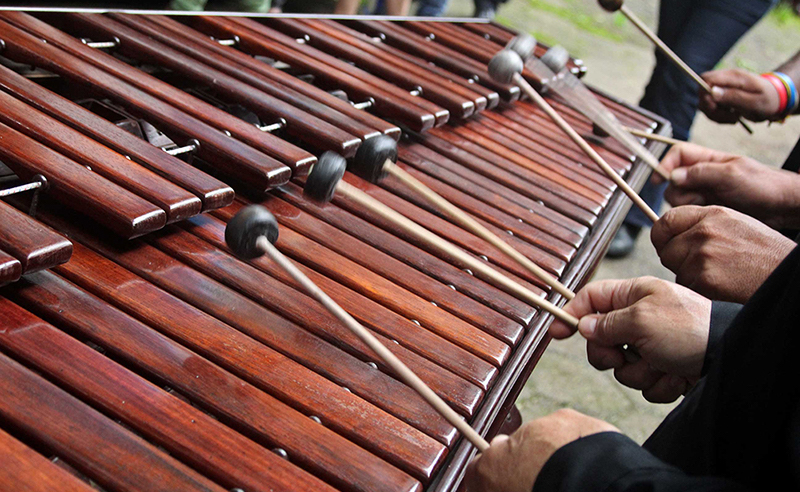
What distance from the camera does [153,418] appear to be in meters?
1.18

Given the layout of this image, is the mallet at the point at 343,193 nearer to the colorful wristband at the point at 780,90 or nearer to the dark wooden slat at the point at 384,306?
the dark wooden slat at the point at 384,306

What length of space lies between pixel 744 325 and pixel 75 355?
1.01 metres

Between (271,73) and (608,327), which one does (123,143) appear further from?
(608,327)

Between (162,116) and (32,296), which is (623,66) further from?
(32,296)

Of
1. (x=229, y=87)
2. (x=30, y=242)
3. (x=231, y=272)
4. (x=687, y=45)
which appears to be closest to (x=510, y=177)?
(x=229, y=87)

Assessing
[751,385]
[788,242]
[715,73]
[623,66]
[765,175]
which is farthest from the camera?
[623,66]

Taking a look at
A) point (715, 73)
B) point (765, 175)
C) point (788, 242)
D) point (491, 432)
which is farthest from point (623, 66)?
point (491, 432)

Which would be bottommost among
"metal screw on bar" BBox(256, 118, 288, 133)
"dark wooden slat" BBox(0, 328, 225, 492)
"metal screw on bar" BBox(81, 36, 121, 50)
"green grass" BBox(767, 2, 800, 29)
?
"green grass" BBox(767, 2, 800, 29)

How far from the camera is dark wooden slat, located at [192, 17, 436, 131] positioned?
243 centimetres

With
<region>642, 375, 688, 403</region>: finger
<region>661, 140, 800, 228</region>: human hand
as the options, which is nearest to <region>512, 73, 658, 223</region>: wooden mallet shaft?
<region>661, 140, 800, 228</region>: human hand

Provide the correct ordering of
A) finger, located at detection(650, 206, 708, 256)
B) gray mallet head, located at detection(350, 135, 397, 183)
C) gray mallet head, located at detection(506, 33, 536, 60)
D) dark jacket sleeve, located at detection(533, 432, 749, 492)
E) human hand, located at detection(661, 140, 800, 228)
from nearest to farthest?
1. dark jacket sleeve, located at detection(533, 432, 749, 492)
2. gray mallet head, located at detection(350, 135, 397, 183)
3. finger, located at detection(650, 206, 708, 256)
4. human hand, located at detection(661, 140, 800, 228)
5. gray mallet head, located at detection(506, 33, 536, 60)

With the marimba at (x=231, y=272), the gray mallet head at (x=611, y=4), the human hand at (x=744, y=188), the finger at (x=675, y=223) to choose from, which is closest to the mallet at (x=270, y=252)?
the marimba at (x=231, y=272)

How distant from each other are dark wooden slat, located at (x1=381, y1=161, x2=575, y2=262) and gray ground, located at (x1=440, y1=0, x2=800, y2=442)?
145 centimetres

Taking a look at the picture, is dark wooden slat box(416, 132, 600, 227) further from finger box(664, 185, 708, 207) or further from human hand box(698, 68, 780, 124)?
human hand box(698, 68, 780, 124)
